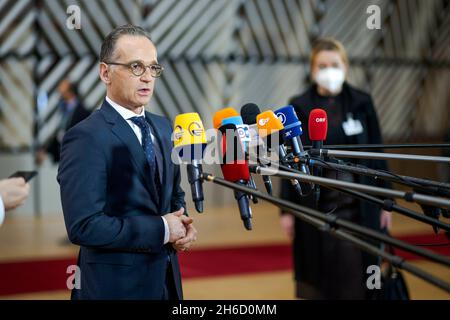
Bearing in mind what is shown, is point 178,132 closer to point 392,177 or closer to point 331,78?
point 392,177

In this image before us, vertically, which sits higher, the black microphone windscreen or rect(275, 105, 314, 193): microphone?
the black microphone windscreen

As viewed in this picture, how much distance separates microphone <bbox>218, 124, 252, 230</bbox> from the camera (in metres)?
2.04

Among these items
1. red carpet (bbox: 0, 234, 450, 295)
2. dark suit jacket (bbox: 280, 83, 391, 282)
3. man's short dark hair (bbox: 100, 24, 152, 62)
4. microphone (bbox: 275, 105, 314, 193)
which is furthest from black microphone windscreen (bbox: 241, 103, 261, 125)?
red carpet (bbox: 0, 234, 450, 295)

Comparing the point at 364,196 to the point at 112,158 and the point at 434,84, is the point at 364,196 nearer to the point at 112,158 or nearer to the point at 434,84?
the point at 112,158

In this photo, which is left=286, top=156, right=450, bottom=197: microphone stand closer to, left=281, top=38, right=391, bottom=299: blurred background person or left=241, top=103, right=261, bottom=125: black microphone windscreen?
left=241, top=103, right=261, bottom=125: black microphone windscreen

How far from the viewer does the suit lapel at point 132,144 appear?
2.25m

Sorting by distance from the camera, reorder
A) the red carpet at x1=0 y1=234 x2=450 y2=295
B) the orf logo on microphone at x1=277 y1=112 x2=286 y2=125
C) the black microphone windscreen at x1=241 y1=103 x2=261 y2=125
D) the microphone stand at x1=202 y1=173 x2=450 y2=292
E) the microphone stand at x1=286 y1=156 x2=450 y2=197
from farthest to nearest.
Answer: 1. the red carpet at x1=0 y1=234 x2=450 y2=295
2. the black microphone windscreen at x1=241 y1=103 x2=261 y2=125
3. the orf logo on microphone at x1=277 y1=112 x2=286 y2=125
4. the microphone stand at x1=286 y1=156 x2=450 y2=197
5. the microphone stand at x1=202 y1=173 x2=450 y2=292

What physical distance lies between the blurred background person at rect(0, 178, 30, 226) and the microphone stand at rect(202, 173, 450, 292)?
665 millimetres

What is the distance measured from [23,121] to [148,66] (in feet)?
23.5

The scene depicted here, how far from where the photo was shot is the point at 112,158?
222 cm

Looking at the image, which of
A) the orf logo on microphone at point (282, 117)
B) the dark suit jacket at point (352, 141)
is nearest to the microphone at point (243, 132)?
the orf logo on microphone at point (282, 117)

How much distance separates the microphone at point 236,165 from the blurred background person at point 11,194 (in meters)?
0.66

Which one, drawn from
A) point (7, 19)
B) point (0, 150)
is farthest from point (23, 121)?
point (7, 19)

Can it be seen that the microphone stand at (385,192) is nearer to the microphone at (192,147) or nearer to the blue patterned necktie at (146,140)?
the microphone at (192,147)
